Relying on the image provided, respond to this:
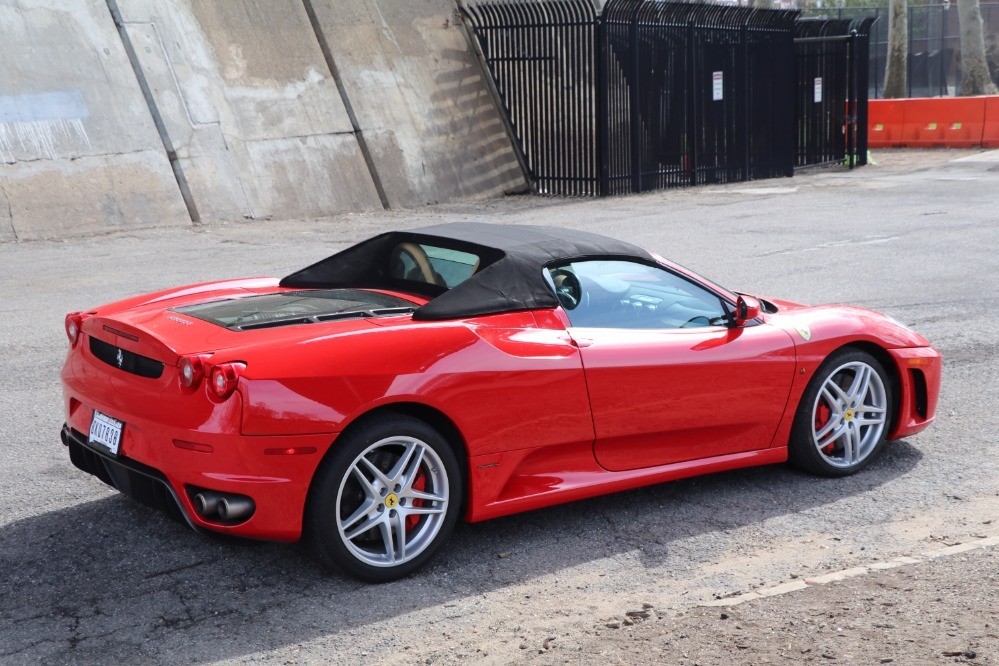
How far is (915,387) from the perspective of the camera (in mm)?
5879

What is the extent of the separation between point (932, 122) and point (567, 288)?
25.1 m

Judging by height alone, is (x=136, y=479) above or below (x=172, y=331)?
below

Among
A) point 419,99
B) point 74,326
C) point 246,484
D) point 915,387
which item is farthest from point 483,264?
point 419,99

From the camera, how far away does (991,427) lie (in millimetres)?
6473

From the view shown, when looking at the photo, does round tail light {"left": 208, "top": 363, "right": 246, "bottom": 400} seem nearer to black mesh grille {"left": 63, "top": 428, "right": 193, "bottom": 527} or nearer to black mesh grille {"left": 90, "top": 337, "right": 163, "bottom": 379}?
black mesh grille {"left": 90, "top": 337, "right": 163, "bottom": 379}

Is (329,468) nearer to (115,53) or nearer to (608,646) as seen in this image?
(608,646)

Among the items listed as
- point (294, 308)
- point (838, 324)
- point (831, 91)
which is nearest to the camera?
point (294, 308)

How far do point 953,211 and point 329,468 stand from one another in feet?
48.0

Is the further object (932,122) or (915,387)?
(932,122)

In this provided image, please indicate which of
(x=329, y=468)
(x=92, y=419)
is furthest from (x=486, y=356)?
(x=92, y=419)

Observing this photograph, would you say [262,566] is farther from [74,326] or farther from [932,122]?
[932,122]

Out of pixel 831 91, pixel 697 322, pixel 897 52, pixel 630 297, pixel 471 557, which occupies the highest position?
pixel 897 52

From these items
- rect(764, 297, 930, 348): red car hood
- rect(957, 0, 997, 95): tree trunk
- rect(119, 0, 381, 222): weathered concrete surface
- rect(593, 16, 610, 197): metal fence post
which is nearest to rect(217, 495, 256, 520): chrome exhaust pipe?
rect(764, 297, 930, 348): red car hood

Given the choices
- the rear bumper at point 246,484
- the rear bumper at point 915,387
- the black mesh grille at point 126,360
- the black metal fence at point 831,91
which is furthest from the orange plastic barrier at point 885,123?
the rear bumper at point 246,484
